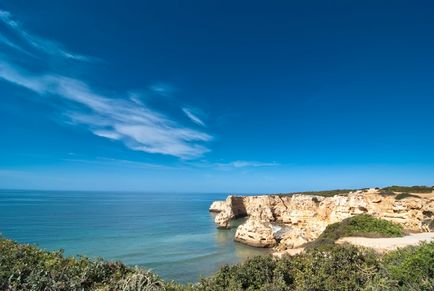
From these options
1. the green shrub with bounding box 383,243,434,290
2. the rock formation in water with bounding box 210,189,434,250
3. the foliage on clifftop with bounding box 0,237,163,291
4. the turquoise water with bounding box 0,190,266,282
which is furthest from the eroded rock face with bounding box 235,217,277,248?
the foliage on clifftop with bounding box 0,237,163,291

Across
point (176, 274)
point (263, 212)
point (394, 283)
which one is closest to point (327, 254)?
point (394, 283)

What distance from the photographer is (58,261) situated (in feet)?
23.4

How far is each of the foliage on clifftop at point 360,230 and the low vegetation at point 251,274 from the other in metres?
11.5

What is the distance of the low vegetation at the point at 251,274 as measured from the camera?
20.4 ft

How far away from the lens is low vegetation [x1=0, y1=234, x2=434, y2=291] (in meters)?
6.23

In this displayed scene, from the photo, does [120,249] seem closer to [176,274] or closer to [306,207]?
[176,274]

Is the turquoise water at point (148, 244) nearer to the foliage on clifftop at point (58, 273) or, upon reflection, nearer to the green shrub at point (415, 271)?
the foliage on clifftop at point (58, 273)

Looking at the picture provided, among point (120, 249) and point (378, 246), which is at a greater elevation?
point (378, 246)

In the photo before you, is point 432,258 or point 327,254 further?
point 327,254

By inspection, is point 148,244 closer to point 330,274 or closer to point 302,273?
point 302,273

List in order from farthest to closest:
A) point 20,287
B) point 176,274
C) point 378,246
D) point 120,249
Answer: point 120,249 < point 176,274 < point 378,246 < point 20,287

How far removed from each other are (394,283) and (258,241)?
29980mm

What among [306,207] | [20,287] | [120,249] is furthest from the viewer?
[306,207]

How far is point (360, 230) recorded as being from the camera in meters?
19.8
